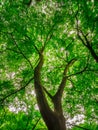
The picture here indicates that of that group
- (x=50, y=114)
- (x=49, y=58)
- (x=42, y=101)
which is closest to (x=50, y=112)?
(x=50, y=114)

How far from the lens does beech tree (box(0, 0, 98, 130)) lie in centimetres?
982

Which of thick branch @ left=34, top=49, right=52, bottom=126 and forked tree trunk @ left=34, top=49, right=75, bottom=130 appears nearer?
forked tree trunk @ left=34, top=49, right=75, bottom=130

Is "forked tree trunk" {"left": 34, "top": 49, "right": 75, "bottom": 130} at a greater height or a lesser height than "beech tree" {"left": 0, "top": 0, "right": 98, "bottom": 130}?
lesser

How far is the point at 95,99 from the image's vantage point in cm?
1298

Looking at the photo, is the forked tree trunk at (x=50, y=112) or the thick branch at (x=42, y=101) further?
the thick branch at (x=42, y=101)

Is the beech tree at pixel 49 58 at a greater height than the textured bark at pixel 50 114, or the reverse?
the beech tree at pixel 49 58

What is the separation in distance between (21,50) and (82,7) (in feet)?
13.4

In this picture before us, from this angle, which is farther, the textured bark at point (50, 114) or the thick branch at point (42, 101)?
the thick branch at point (42, 101)

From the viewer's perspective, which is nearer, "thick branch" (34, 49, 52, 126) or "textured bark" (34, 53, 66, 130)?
"textured bark" (34, 53, 66, 130)

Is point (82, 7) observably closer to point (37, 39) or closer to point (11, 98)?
Result: point (37, 39)

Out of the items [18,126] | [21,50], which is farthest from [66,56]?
[18,126]

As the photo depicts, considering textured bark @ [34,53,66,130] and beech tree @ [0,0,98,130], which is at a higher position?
beech tree @ [0,0,98,130]

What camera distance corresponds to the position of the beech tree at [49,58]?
9824mm

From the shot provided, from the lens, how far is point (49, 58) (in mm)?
15133
